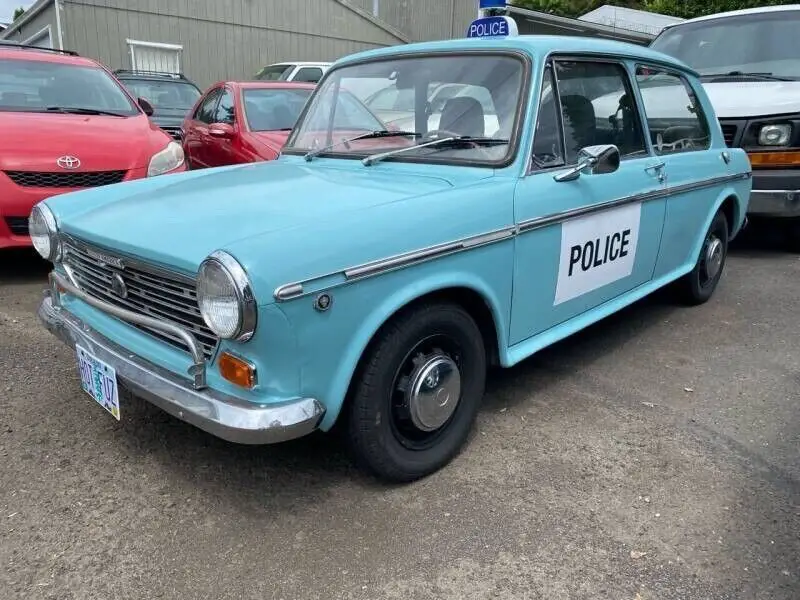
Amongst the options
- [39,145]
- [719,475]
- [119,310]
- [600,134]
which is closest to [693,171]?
[600,134]

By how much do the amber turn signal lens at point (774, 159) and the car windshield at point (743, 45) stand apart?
0.83 m

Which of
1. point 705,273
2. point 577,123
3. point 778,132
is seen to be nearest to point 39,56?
point 577,123

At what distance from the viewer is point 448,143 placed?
10.0 feet

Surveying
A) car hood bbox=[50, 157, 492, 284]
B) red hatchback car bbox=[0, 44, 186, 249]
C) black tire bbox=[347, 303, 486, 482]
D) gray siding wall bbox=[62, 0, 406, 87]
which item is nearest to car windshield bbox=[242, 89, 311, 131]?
red hatchback car bbox=[0, 44, 186, 249]

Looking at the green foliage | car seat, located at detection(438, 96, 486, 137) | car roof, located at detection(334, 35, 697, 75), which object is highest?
the green foliage

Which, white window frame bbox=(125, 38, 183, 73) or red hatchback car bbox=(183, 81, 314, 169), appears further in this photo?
white window frame bbox=(125, 38, 183, 73)

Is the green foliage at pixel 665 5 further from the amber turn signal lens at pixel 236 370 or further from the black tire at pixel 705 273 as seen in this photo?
the amber turn signal lens at pixel 236 370

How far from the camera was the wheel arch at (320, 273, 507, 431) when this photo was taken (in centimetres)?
225

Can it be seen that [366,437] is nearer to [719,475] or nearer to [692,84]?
[719,475]

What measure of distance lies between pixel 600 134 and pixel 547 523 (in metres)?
1.98

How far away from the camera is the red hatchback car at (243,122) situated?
659 centimetres

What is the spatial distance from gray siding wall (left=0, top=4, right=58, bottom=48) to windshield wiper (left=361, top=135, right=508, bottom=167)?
1360cm

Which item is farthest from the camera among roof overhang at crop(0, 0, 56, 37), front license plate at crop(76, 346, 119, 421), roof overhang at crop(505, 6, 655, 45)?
roof overhang at crop(505, 6, 655, 45)

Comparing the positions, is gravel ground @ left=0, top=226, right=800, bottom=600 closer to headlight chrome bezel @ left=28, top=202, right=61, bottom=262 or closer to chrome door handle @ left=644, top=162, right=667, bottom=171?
headlight chrome bezel @ left=28, top=202, right=61, bottom=262
